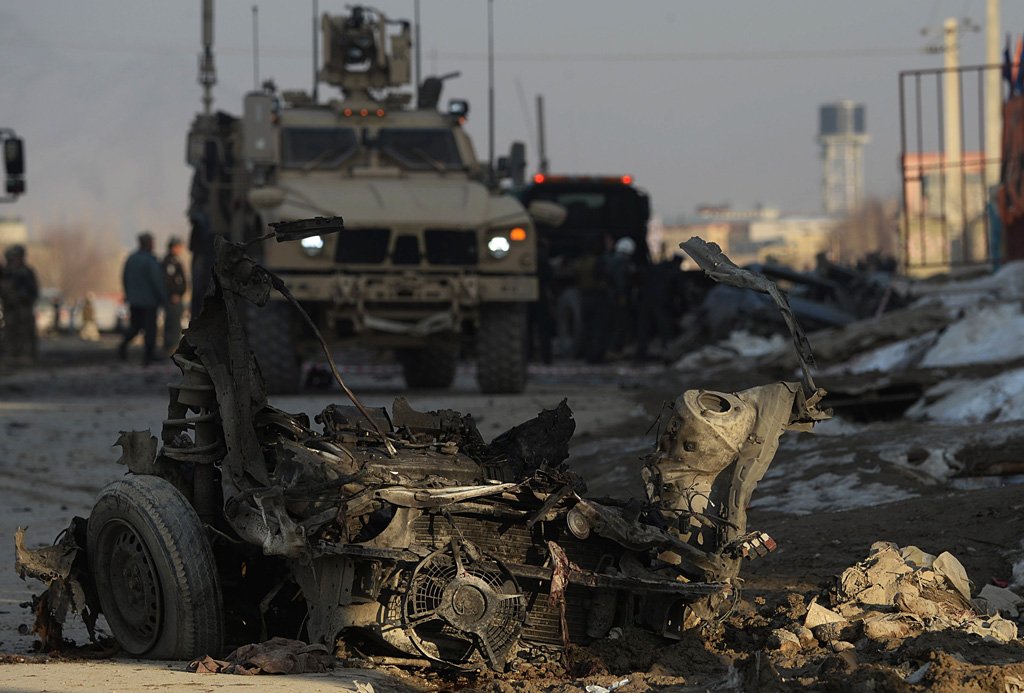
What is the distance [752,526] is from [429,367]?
8.78m

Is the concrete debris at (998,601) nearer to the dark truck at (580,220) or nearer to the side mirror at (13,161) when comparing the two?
the side mirror at (13,161)

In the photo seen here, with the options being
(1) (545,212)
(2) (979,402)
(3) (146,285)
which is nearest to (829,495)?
(2) (979,402)

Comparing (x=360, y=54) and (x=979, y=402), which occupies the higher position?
(x=360, y=54)

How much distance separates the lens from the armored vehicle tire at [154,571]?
5254mm

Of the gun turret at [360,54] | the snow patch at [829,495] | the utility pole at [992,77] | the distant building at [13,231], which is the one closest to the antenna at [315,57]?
the gun turret at [360,54]

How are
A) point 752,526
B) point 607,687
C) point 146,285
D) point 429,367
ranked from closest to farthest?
point 607,687 < point 752,526 < point 429,367 < point 146,285

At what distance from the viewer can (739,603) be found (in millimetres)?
5324

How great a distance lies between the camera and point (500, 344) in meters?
14.6

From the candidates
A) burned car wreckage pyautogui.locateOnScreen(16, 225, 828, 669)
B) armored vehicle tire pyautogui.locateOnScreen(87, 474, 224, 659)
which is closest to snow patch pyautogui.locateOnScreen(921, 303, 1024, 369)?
burned car wreckage pyautogui.locateOnScreen(16, 225, 828, 669)

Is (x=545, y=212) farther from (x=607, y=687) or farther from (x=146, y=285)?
(x=607, y=687)

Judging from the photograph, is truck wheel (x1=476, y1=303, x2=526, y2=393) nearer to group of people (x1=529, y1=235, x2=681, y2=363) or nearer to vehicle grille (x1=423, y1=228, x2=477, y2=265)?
vehicle grille (x1=423, y1=228, x2=477, y2=265)

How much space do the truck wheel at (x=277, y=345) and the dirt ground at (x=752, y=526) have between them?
0.63ft

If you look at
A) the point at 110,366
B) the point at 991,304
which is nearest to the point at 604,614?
the point at 991,304

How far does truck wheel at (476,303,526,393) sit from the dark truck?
375 inches
